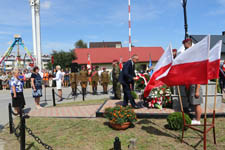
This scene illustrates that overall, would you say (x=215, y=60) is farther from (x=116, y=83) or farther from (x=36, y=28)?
(x=36, y=28)

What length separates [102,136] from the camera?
4762mm

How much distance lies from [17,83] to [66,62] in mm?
31807

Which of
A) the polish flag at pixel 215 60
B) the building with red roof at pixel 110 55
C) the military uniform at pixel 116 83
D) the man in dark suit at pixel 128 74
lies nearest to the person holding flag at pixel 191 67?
the polish flag at pixel 215 60

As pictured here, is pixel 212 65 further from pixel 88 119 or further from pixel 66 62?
pixel 66 62

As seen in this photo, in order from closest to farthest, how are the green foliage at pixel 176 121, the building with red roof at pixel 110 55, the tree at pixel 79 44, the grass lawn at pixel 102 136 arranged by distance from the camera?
1. the grass lawn at pixel 102 136
2. the green foliage at pixel 176 121
3. the building with red roof at pixel 110 55
4. the tree at pixel 79 44

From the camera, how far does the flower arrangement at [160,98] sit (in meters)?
6.64

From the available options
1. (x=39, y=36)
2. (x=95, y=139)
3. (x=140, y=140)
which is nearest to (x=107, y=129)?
(x=95, y=139)

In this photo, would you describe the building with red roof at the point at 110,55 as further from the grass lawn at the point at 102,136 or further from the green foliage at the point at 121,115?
the green foliage at the point at 121,115

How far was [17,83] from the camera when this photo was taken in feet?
22.0

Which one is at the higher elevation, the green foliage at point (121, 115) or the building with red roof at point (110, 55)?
the building with red roof at point (110, 55)

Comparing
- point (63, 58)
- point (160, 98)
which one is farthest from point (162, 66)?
point (63, 58)

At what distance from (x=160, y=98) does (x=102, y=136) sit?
9.16ft

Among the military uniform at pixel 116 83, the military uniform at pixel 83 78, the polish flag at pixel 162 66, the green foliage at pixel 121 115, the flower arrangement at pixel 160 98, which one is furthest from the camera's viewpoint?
the military uniform at pixel 83 78

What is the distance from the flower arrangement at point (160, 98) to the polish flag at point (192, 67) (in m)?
2.97
